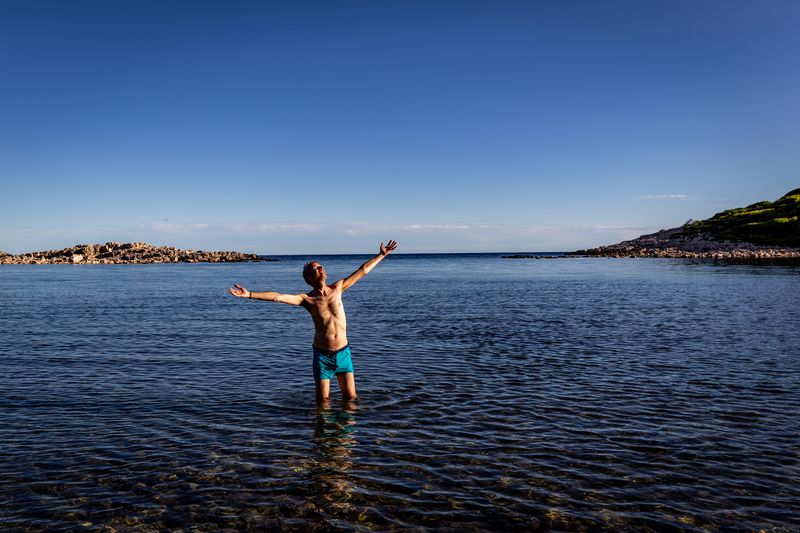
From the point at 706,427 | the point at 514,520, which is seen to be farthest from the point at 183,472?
the point at 706,427

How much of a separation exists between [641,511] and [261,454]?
6.14m

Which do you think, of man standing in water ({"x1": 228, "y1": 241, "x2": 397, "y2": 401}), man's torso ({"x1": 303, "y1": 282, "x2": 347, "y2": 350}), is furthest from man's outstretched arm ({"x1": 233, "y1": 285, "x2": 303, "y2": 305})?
man's torso ({"x1": 303, "y1": 282, "x2": 347, "y2": 350})

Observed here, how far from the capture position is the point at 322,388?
12.7m

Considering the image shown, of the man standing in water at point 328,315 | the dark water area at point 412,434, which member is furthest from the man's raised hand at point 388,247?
the dark water area at point 412,434

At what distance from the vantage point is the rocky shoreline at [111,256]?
164m

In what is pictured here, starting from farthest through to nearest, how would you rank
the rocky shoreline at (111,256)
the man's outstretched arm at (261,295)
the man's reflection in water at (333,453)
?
the rocky shoreline at (111,256) < the man's outstretched arm at (261,295) < the man's reflection in water at (333,453)

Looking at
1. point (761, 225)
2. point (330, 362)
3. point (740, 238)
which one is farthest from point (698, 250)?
point (330, 362)

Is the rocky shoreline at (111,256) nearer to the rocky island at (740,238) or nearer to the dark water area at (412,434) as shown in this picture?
the rocky island at (740,238)

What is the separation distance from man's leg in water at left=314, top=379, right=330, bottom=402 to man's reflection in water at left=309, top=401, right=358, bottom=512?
143 millimetres

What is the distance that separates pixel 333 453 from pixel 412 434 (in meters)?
1.77

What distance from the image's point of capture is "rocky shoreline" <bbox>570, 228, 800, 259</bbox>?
10690 cm

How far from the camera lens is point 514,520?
730cm

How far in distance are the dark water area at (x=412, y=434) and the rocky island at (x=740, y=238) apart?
103126 mm

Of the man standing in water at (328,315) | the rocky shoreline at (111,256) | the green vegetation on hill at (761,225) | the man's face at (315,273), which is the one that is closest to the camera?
the man's face at (315,273)
